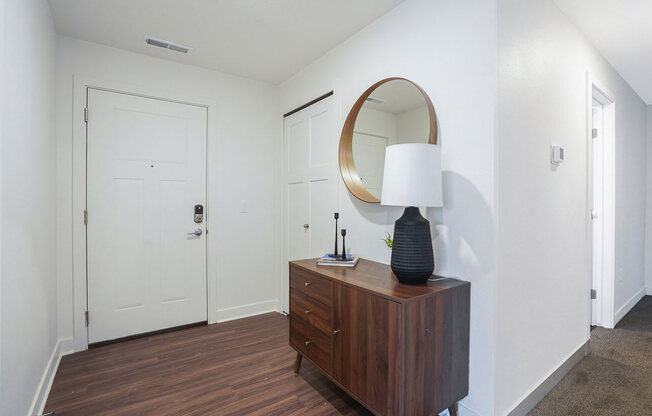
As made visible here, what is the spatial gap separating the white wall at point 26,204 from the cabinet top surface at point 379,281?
1417 millimetres

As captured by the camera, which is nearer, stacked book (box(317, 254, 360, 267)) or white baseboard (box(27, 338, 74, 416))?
white baseboard (box(27, 338, 74, 416))

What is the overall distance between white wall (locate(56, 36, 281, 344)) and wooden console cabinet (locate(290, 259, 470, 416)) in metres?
1.57

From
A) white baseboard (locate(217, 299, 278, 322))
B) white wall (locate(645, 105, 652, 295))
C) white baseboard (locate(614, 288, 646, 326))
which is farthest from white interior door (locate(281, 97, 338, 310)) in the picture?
white wall (locate(645, 105, 652, 295))

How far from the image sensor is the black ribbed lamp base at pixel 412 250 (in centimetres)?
159

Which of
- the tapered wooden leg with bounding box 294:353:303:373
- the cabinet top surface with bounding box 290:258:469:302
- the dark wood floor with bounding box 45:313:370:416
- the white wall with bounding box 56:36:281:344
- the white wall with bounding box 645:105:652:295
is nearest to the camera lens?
the cabinet top surface with bounding box 290:258:469:302

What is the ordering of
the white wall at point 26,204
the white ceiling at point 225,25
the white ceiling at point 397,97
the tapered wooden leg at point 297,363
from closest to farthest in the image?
the white wall at point 26,204
the white ceiling at point 397,97
the white ceiling at point 225,25
the tapered wooden leg at point 297,363

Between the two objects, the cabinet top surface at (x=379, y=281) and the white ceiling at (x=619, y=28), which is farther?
the white ceiling at (x=619, y=28)

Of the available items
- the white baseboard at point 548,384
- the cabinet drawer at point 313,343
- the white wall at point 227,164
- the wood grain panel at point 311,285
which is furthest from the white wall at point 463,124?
the white wall at point 227,164

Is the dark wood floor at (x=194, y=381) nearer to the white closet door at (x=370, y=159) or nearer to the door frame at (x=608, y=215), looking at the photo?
the white closet door at (x=370, y=159)

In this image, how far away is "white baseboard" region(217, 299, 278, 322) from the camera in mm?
3163

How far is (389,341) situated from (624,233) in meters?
3.29

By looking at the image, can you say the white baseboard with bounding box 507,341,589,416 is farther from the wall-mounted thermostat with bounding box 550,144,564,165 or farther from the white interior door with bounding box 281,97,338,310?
the white interior door with bounding box 281,97,338,310

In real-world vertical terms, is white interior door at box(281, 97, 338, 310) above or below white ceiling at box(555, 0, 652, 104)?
below

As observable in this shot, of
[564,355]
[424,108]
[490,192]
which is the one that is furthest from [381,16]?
[564,355]
